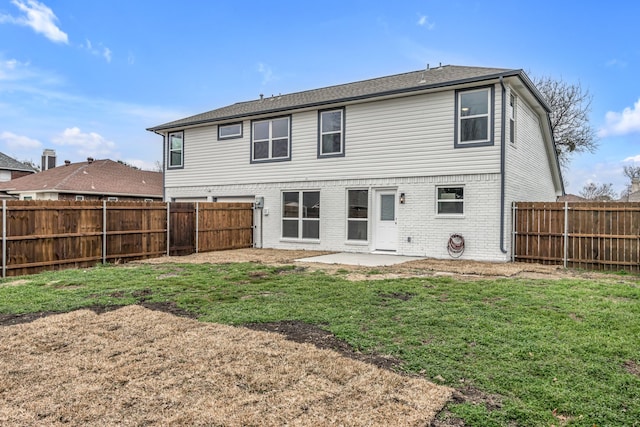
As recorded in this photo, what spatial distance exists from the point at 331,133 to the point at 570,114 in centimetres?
1734

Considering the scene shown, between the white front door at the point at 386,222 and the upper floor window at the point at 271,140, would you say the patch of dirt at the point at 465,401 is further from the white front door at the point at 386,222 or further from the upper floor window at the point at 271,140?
the upper floor window at the point at 271,140

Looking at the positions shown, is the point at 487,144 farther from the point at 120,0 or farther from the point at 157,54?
the point at 157,54

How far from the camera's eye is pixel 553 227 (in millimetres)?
10578

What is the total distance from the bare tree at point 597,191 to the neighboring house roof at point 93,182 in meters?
44.0

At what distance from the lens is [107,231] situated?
35.2 feet

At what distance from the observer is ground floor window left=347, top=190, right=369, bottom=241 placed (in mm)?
13133

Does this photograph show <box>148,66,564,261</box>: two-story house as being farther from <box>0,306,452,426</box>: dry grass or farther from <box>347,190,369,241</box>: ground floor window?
<box>0,306,452,426</box>: dry grass

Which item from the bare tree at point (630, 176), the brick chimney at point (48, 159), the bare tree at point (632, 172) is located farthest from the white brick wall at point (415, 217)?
the bare tree at point (632, 172)

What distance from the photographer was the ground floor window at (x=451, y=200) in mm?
11586

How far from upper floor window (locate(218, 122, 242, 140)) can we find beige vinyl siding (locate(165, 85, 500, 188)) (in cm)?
20

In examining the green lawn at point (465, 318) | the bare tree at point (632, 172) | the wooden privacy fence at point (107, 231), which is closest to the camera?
the green lawn at point (465, 318)

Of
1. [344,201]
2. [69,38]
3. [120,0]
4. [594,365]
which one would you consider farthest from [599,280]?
[69,38]

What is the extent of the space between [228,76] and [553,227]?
16.0m

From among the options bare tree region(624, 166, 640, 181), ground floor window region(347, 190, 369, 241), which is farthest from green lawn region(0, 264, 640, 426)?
bare tree region(624, 166, 640, 181)
